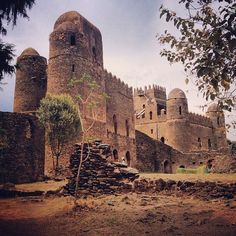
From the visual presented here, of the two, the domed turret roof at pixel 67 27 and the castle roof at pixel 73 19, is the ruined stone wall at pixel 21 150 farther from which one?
the castle roof at pixel 73 19

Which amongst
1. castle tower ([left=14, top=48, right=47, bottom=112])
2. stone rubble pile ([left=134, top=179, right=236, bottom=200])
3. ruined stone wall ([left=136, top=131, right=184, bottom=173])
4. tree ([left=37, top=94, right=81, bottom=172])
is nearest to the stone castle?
castle tower ([left=14, top=48, right=47, bottom=112])

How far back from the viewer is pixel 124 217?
8.34 m

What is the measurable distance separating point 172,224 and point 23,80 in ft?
72.6

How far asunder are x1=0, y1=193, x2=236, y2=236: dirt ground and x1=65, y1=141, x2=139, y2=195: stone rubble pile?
567mm

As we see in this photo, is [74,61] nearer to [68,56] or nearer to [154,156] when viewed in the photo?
[68,56]

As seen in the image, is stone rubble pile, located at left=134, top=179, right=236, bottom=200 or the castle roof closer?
stone rubble pile, located at left=134, top=179, right=236, bottom=200

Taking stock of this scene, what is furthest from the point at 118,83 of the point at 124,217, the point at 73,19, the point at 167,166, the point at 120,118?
the point at 124,217

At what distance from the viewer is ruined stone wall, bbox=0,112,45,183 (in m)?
18.5

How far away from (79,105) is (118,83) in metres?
10.2

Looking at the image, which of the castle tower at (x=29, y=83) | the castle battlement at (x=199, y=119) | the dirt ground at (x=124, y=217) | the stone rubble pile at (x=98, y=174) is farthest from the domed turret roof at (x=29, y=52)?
the castle battlement at (x=199, y=119)

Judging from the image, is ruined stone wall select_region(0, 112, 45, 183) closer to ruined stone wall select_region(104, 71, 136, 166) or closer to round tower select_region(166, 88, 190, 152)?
ruined stone wall select_region(104, 71, 136, 166)

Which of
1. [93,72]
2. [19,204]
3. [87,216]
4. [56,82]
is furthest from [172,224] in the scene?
[93,72]

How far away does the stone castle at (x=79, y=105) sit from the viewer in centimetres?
1958

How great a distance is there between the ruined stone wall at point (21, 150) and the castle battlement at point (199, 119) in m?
31.2
